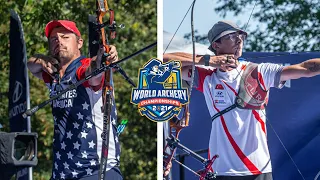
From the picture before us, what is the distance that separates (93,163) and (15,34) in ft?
6.93

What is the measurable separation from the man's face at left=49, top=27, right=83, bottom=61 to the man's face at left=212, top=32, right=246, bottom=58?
0.86 meters

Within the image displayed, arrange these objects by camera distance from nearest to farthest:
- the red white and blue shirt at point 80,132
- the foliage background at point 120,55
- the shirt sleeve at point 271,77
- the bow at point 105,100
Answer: the shirt sleeve at point 271,77
the bow at point 105,100
the red white and blue shirt at point 80,132
the foliage background at point 120,55

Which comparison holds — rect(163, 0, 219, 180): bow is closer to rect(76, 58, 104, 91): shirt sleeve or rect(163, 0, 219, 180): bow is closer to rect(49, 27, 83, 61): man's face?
rect(76, 58, 104, 91): shirt sleeve

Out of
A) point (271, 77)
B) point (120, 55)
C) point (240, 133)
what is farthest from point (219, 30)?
point (120, 55)

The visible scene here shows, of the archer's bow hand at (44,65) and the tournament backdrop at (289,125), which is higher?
the archer's bow hand at (44,65)

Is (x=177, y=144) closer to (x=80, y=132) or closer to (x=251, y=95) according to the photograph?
(x=251, y=95)

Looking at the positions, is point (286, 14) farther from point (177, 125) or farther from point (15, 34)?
point (15, 34)

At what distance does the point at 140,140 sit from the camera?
9.08 metres

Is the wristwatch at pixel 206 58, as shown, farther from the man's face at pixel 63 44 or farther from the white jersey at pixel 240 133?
the man's face at pixel 63 44

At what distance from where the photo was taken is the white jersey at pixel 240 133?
4.12 meters

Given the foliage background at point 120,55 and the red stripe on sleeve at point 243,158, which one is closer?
the red stripe on sleeve at point 243,158

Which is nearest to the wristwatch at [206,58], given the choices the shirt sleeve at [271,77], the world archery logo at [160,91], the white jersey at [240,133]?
the white jersey at [240,133]

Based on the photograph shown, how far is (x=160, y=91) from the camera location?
4164 millimetres

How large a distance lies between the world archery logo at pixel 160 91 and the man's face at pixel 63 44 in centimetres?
54
